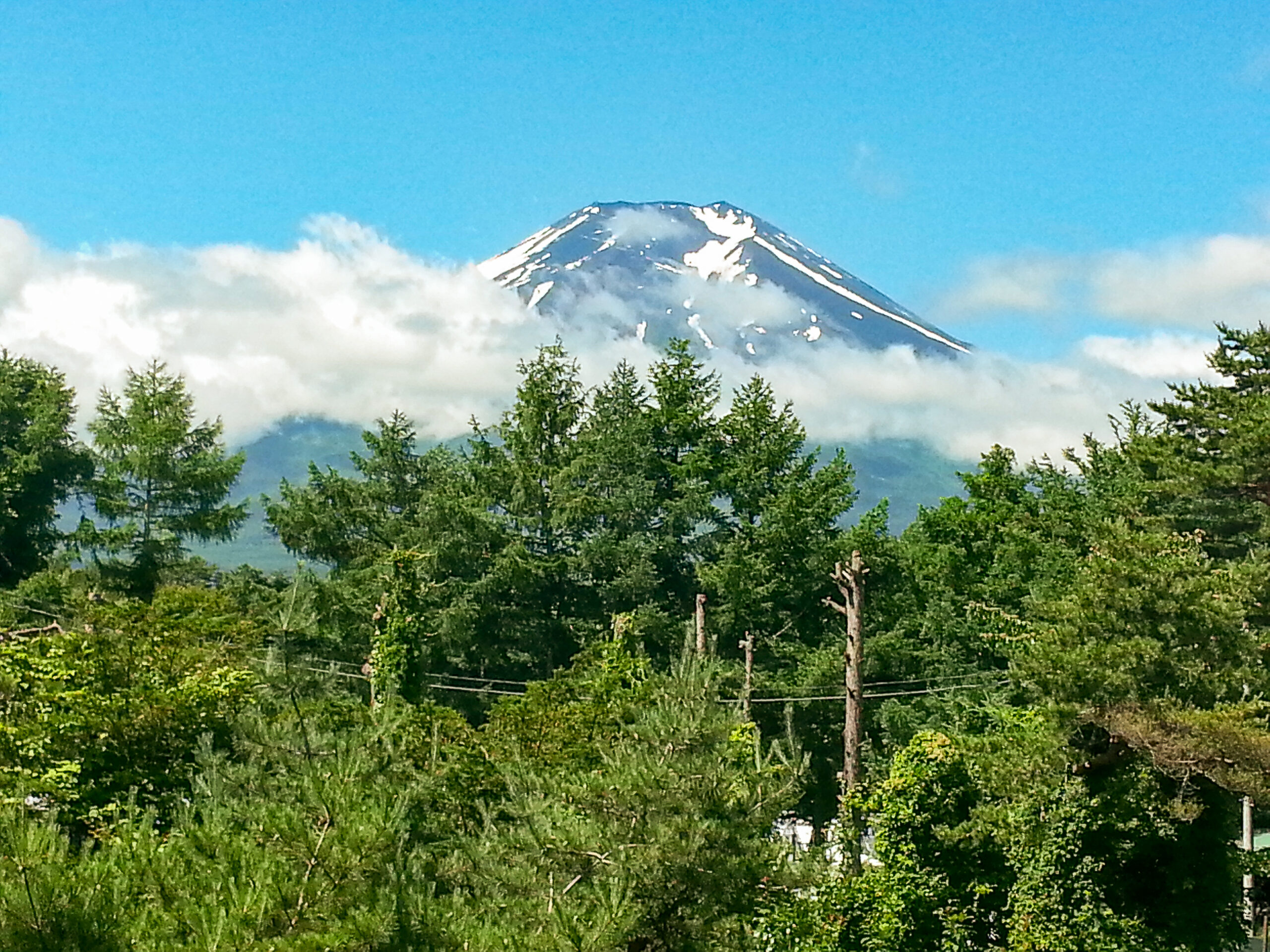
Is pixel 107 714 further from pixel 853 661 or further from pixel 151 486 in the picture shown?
pixel 151 486

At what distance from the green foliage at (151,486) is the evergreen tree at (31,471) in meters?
1.47

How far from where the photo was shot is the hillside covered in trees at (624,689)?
8.68 meters

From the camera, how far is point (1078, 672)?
1766cm

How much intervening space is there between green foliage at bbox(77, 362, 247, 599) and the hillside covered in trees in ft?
0.46

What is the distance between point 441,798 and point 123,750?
4045mm

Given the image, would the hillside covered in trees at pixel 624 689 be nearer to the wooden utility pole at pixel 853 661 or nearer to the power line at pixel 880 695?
the power line at pixel 880 695

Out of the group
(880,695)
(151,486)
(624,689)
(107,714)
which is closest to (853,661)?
(624,689)

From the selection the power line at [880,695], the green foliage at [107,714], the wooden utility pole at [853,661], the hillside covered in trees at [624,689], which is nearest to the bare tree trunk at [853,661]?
the wooden utility pole at [853,661]

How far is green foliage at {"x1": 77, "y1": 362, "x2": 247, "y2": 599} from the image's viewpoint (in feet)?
134

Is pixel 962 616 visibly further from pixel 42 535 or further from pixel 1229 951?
pixel 42 535

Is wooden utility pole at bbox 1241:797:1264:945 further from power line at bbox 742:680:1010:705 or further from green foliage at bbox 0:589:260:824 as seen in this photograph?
green foliage at bbox 0:589:260:824

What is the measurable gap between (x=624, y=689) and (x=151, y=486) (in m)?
28.9

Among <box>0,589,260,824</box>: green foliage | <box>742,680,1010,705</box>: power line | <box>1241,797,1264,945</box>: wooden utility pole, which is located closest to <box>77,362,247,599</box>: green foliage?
<box>742,680,1010,705</box>: power line

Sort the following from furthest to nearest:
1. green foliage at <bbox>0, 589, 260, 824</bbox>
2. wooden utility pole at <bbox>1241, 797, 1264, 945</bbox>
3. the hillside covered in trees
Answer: wooden utility pole at <bbox>1241, 797, 1264, 945</bbox> < green foliage at <bbox>0, 589, 260, 824</bbox> < the hillside covered in trees
